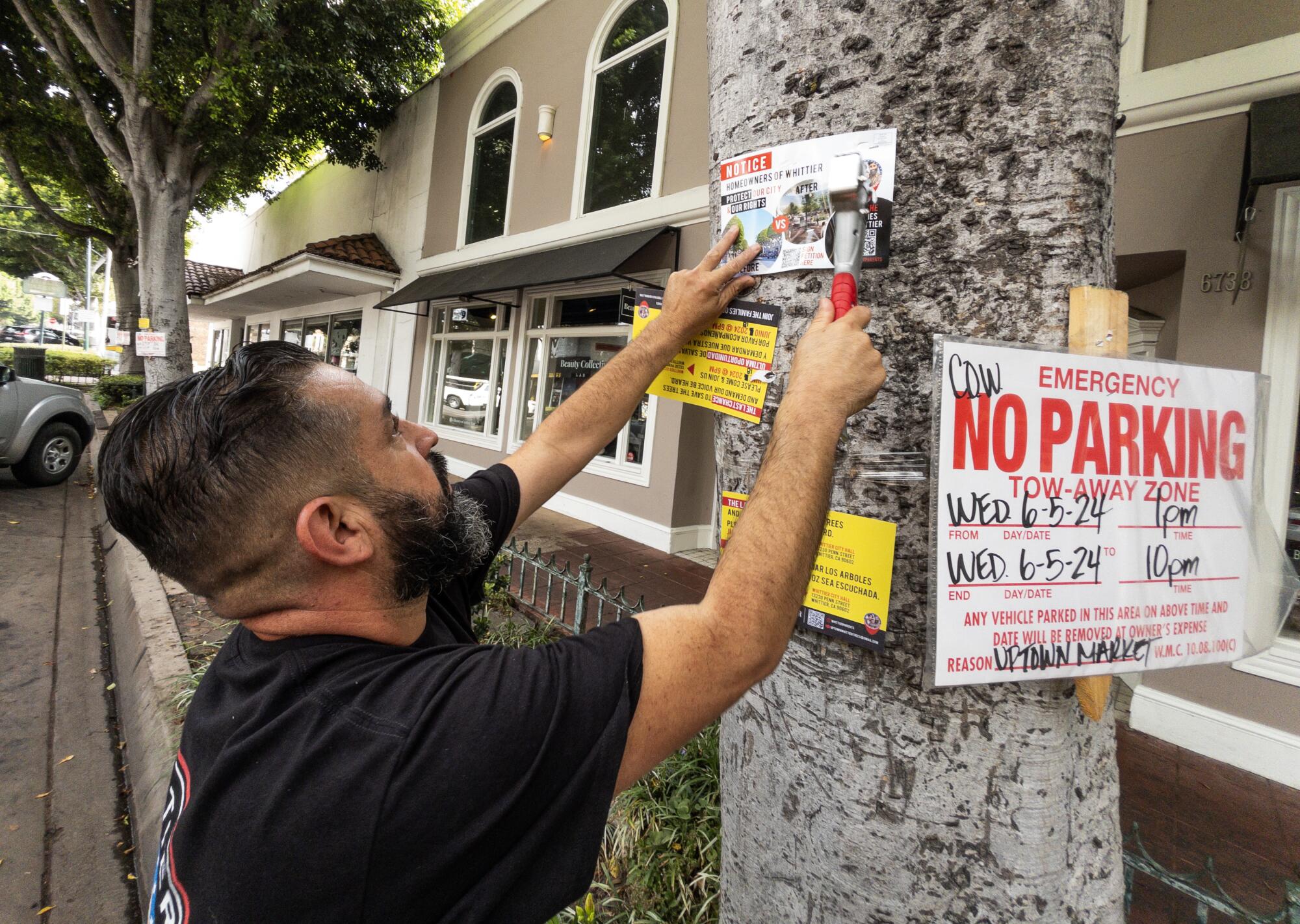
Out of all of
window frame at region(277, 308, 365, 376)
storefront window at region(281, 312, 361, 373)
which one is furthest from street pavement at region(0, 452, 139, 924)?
storefront window at region(281, 312, 361, 373)

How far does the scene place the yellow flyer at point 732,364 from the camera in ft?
4.15

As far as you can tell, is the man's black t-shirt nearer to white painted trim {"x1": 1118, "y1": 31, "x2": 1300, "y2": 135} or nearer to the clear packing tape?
the clear packing tape

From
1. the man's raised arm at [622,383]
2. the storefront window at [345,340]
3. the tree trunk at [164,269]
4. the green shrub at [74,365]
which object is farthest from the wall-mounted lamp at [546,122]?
the green shrub at [74,365]

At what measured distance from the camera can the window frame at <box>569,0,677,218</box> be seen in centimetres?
707

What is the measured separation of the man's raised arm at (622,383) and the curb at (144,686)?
1925mm

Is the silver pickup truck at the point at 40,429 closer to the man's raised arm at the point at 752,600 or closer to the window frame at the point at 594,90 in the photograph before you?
the window frame at the point at 594,90

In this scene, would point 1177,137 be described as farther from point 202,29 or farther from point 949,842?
point 202,29

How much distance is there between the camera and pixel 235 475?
1.01 metres

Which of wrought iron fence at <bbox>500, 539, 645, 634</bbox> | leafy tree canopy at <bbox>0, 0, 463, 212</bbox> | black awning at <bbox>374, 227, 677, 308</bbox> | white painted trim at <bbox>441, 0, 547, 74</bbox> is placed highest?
white painted trim at <bbox>441, 0, 547, 74</bbox>

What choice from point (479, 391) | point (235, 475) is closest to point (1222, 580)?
point (235, 475)

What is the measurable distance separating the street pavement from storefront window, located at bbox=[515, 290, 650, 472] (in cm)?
473

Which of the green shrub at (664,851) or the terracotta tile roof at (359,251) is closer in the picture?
the green shrub at (664,851)

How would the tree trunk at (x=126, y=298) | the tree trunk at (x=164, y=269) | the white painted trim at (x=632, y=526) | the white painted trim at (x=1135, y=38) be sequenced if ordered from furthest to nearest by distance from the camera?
1. the tree trunk at (x=126, y=298)
2. the tree trunk at (x=164, y=269)
3. the white painted trim at (x=632, y=526)
4. the white painted trim at (x=1135, y=38)

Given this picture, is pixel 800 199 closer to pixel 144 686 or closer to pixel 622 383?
pixel 622 383
